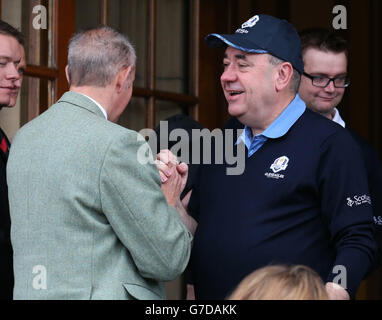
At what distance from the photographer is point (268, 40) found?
1.92 metres

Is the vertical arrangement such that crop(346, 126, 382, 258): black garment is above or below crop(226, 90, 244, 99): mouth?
below

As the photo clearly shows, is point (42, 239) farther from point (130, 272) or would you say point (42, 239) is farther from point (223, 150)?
point (223, 150)

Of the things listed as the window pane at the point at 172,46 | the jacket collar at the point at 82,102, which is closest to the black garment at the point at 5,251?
the jacket collar at the point at 82,102

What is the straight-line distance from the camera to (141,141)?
1632mm

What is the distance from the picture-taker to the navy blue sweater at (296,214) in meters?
1.71

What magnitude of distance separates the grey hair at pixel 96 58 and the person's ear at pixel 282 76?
0.42 m

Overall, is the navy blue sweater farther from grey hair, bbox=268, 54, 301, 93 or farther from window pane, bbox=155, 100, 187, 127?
window pane, bbox=155, 100, 187, 127

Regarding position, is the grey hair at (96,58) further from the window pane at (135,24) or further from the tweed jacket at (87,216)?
the window pane at (135,24)

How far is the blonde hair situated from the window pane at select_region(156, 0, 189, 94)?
1966mm

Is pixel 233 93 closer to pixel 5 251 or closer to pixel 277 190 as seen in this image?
pixel 277 190

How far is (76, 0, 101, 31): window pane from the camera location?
8.37 ft

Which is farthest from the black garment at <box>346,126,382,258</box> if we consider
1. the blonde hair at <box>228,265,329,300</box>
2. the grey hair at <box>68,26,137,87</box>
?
the blonde hair at <box>228,265,329,300</box>

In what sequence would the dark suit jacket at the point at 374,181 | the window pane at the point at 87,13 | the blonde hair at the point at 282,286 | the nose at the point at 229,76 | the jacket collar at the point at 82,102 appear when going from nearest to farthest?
the blonde hair at the point at 282,286 < the jacket collar at the point at 82,102 < the nose at the point at 229,76 < the dark suit jacket at the point at 374,181 < the window pane at the point at 87,13
